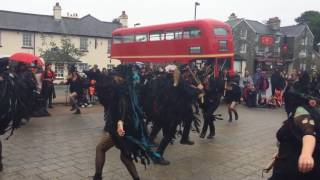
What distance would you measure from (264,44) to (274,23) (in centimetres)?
473

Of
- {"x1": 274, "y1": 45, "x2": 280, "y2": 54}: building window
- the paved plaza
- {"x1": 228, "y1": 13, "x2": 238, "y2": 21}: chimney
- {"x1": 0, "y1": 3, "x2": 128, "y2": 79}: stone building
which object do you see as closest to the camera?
the paved plaza

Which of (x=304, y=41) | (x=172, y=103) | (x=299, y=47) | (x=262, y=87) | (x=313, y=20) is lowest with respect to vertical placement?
(x=262, y=87)

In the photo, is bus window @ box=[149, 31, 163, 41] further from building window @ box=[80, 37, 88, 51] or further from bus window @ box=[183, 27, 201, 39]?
building window @ box=[80, 37, 88, 51]

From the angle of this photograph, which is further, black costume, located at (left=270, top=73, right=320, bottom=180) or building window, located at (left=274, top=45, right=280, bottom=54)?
building window, located at (left=274, top=45, right=280, bottom=54)

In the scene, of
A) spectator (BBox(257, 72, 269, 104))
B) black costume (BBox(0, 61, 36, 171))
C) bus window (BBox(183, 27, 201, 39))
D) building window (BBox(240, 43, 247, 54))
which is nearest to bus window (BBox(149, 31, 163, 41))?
bus window (BBox(183, 27, 201, 39))

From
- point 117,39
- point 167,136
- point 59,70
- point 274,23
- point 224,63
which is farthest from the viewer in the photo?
point 274,23

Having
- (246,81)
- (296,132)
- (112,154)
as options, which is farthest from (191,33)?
(296,132)

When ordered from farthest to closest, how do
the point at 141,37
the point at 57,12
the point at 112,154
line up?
the point at 57,12 < the point at 141,37 < the point at 112,154

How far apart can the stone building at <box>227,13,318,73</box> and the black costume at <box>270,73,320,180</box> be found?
47.7 metres

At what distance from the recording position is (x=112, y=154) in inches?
279

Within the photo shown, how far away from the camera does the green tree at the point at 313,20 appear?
72.9m

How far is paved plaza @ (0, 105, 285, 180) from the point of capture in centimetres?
591

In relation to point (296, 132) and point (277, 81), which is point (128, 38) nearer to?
point (277, 81)

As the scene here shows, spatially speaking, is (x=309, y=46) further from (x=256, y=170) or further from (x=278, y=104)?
(x=256, y=170)
